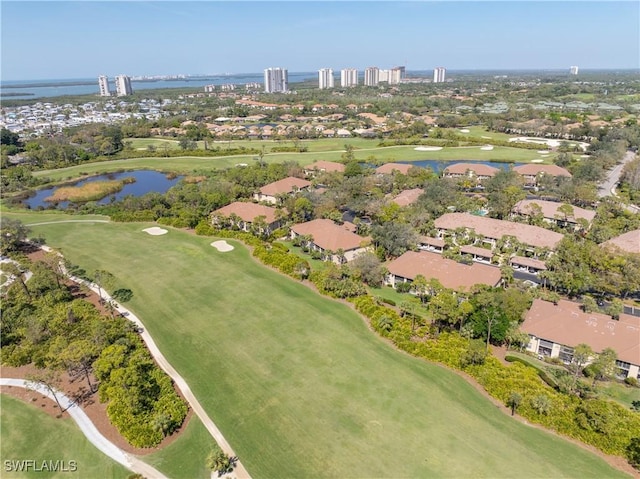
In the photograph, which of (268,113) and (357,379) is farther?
(268,113)

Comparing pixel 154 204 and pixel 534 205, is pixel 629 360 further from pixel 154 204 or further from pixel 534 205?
pixel 154 204

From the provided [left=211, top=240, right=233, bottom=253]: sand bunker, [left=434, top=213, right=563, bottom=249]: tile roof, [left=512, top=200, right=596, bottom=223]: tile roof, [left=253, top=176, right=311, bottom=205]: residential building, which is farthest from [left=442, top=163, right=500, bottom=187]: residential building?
[left=211, top=240, right=233, bottom=253]: sand bunker

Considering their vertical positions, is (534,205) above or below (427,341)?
above

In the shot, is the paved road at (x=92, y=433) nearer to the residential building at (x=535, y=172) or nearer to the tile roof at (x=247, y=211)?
the tile roof at (x=247, y=211)

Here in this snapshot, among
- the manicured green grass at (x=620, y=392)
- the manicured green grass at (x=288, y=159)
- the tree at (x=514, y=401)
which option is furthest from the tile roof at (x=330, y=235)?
the manicured green grass at (x=288, y=159)

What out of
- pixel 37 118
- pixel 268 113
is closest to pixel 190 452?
pixel 268 113

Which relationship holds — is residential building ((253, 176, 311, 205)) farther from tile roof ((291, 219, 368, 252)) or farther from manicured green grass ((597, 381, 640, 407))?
manicured green grass ((597, 381, 640, 407))
